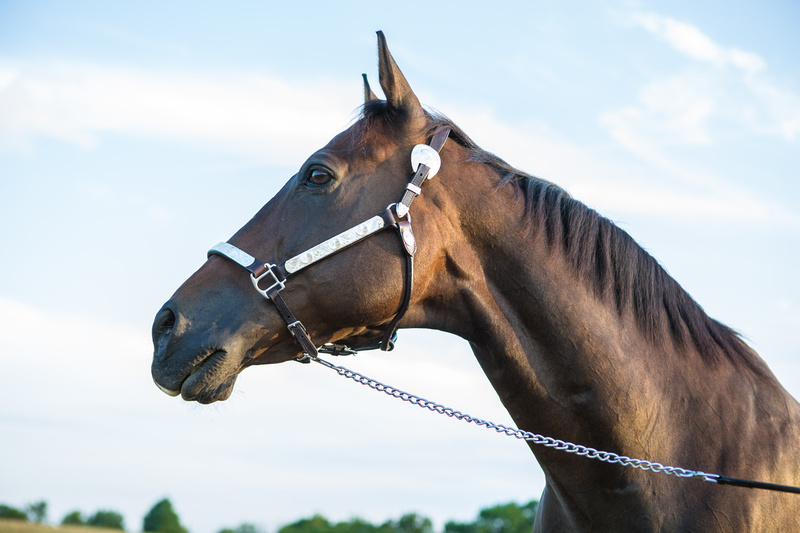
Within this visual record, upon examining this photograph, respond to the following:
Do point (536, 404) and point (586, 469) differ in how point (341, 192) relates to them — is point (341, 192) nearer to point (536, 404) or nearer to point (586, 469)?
point (536, 404)

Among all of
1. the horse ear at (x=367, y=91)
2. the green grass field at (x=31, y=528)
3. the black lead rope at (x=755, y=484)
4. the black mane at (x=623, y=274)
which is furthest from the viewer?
the green grass field at (x=31, y=528)

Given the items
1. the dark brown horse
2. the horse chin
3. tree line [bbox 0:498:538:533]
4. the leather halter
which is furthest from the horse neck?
tree line [bbox 0:498:538:533]

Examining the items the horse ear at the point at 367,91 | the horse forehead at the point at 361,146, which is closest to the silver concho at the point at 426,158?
the horse forehead at the point at 361,146

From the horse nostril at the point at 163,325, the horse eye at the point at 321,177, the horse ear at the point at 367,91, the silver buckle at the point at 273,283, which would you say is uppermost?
the horse ear at the point at 367,91

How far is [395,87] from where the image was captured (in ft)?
13.6

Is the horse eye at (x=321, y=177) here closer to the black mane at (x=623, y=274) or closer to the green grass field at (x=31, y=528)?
the black mane at (x=623, y=274)

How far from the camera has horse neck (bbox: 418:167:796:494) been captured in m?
3.71

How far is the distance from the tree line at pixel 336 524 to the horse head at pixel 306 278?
44.1 feet

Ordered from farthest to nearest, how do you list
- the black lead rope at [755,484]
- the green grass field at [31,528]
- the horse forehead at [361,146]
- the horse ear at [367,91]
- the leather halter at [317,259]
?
1. the green grass field at [31,528]
2. the horse ear at [367,91]
3. the horse forehead at [361,146]
4. the leather halter at [317,259]
5. the black lead rope at [755,484]

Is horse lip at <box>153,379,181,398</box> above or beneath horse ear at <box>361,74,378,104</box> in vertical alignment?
beneath

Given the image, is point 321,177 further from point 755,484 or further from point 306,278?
point 755,484

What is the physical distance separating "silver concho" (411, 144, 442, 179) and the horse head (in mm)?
50

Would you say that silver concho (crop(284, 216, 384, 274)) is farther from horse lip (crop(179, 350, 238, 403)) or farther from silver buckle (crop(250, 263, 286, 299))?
horse lip (crop(179, 350, 238, 403))

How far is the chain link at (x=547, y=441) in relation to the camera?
11.7 feet
